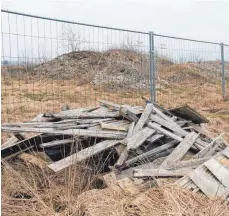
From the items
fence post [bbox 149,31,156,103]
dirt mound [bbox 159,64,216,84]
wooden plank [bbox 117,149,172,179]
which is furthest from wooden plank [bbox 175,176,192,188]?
dirt mound [bbox 159,64,216,84]

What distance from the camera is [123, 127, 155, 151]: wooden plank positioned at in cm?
398

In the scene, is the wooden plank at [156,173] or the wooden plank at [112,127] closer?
the wooden plank at [156,173]

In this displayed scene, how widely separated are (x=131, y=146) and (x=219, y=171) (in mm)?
1045

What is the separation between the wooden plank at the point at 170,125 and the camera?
4.75 meters

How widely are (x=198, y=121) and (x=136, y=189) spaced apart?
8.83ft

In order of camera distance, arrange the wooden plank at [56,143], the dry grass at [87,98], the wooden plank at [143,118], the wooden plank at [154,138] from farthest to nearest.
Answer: the dry grass at [87,98], the wooden plank at [143,118], the wooden plank at [154,138], the wooden plank at [56,143]

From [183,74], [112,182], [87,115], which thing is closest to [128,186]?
[112,182]

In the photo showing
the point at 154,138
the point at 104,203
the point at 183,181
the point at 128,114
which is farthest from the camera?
the point at 128,114

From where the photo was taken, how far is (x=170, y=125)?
4836 millimetres

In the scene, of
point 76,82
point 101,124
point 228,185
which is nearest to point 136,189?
point 228,185

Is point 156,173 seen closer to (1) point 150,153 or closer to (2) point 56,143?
(1) point 150,153

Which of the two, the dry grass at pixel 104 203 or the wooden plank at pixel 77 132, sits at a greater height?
the wooden plank at pixel 77 132

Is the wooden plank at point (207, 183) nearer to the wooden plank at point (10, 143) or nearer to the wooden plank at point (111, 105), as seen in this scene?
the wooden plank at point (111, 105)

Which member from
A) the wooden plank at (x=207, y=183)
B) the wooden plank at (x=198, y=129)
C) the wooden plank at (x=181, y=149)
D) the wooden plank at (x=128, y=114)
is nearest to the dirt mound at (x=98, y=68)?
the wooden plank at (x=198, y=129)
